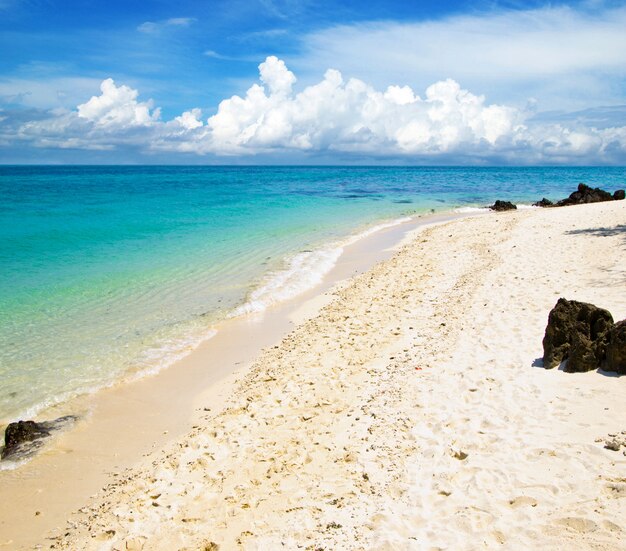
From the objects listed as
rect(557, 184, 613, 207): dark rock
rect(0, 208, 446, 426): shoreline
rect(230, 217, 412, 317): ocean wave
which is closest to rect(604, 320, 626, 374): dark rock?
rect(0, 208, 446, 426): shoreline

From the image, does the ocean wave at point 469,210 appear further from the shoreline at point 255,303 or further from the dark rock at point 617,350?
the dark rock at point 617,350

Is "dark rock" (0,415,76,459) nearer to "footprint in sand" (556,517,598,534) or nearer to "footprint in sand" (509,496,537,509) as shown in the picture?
Result: "footprint in sand" (509,496,537,509)

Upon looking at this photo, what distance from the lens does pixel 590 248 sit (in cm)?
1482

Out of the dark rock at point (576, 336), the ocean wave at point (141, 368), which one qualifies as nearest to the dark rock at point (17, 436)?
the ocean wave at point (141, 368)

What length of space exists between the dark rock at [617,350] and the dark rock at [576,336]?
158mm

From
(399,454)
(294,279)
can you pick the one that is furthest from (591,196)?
(399,454)

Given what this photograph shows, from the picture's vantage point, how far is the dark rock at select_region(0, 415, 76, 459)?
7.11 m

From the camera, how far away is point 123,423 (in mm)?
8023

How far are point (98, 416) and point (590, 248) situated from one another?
14.2 meters

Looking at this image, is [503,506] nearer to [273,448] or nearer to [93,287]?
[273,448]

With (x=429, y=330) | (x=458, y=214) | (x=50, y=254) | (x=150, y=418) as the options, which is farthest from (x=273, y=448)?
(x=458, y=214)

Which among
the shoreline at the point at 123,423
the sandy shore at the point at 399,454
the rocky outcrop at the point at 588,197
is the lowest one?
the shoreline at the point at 123,423

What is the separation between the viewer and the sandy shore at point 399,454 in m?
4.54

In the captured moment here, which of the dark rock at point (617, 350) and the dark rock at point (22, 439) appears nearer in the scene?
the dark rock at point (617, 350)
